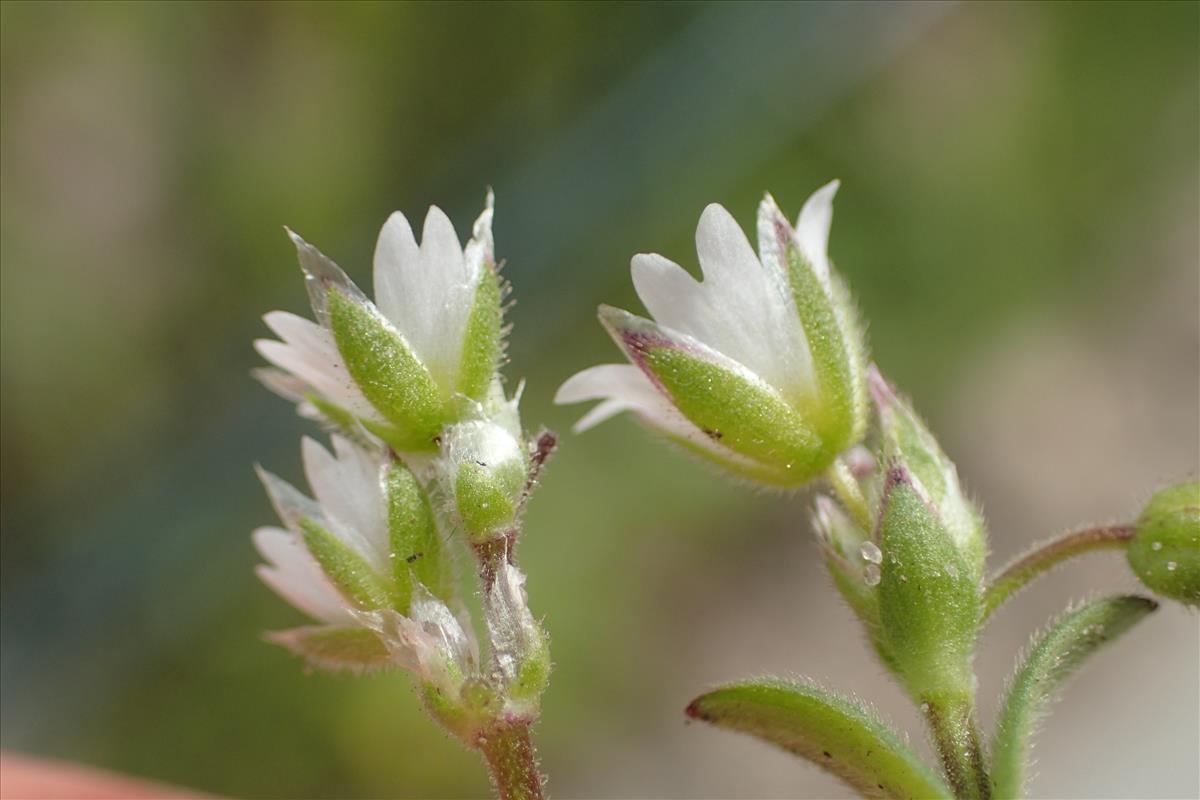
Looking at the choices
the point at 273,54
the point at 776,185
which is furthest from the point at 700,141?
the point at 273,54

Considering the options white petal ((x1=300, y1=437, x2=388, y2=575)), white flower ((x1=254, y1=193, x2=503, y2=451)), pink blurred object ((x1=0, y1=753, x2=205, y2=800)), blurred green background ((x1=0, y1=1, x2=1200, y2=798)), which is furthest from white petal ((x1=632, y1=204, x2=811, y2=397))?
blurred green background ((x1=0, y1=1, x2=1200, y2=798))

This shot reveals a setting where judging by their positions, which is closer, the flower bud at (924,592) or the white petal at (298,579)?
the flower bud at (924,592)

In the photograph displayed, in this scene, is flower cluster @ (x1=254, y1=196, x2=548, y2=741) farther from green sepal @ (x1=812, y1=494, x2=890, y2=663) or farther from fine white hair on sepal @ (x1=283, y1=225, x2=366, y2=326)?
green sepal @ (x1=812, y1=494, x2=890, y2=663)

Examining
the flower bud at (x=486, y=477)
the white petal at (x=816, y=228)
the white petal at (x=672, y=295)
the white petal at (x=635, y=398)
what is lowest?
the flower bud at (x=486, y=477)

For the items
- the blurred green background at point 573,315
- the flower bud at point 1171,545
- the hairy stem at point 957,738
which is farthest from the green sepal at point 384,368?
the blurred green background at point 573,315

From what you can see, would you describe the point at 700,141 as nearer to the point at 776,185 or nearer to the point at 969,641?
the point at 776,185

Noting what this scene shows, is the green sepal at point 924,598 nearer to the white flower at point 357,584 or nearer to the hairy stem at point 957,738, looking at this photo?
the hairy stem at point 957,738
